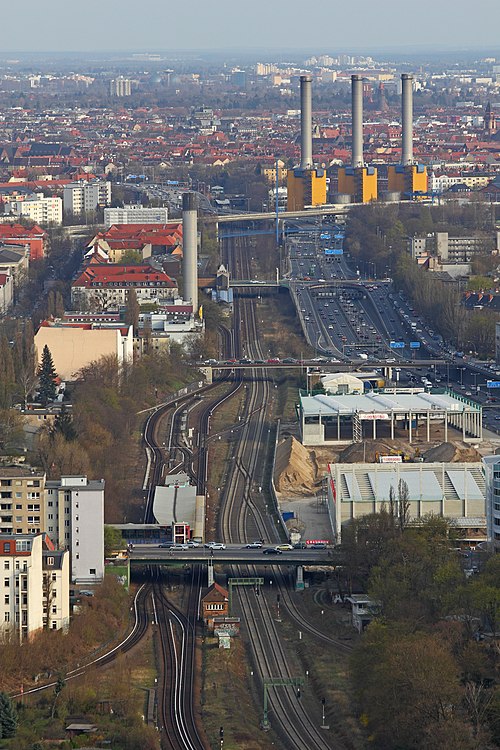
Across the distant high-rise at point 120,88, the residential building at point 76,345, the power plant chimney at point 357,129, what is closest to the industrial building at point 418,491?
the residential building at point 76,345

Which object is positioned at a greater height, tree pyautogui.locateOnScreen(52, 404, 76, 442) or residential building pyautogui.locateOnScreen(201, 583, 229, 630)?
tree pyautogui.locateOnScreen(52, 404, 76, 442)

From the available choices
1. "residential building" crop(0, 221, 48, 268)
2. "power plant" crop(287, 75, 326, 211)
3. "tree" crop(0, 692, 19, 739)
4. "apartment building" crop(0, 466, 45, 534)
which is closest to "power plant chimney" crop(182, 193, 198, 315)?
"residential building" crop(0, 221, 48, 268)

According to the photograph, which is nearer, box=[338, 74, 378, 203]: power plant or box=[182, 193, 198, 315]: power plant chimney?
box=[182, 193, 198, 315]: power plant chimney

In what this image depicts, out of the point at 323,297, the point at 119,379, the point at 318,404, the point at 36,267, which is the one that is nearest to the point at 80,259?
the point at 36,267

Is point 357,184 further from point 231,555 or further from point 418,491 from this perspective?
point 231,555

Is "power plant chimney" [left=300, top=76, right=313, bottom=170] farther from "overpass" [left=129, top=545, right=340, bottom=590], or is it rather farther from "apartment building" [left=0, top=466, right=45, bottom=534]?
"apartment building" [left=0, top=466, right=45, bottom=534]

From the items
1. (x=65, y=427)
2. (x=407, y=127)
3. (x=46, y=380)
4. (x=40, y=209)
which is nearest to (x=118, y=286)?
(x=46, y=380)

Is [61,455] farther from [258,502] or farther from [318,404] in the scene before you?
[318,404]
